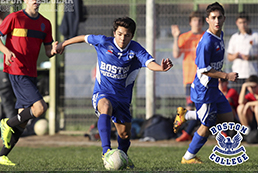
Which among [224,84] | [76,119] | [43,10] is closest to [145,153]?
[224,84]

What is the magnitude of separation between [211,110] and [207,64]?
60cm

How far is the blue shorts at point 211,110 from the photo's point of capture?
16.4ft

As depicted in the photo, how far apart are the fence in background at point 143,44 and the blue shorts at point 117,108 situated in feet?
14.9

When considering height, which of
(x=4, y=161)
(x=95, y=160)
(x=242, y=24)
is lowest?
(x=95, y=160)

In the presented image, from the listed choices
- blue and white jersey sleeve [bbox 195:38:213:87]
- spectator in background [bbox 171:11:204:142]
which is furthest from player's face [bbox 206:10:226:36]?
spectator in background [bbox 171:11:204:142]

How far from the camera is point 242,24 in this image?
8.52 metres

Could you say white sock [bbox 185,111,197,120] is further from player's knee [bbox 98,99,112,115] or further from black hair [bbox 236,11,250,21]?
black hair [bbox 236,11,250,21]

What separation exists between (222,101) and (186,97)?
3645 millimetres

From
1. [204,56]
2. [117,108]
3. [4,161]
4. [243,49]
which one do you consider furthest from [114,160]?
[243,49]

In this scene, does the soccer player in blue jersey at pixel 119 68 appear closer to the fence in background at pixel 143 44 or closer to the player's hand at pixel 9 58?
the player's hand at pixel 9 58

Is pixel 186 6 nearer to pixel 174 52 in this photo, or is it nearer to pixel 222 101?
pixel 174 52

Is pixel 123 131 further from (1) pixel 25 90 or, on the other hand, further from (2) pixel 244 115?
(2) pixel 244 115

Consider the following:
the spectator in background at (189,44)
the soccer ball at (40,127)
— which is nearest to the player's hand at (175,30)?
the spectator in background at (189,44)

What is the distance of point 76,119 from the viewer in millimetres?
9797
